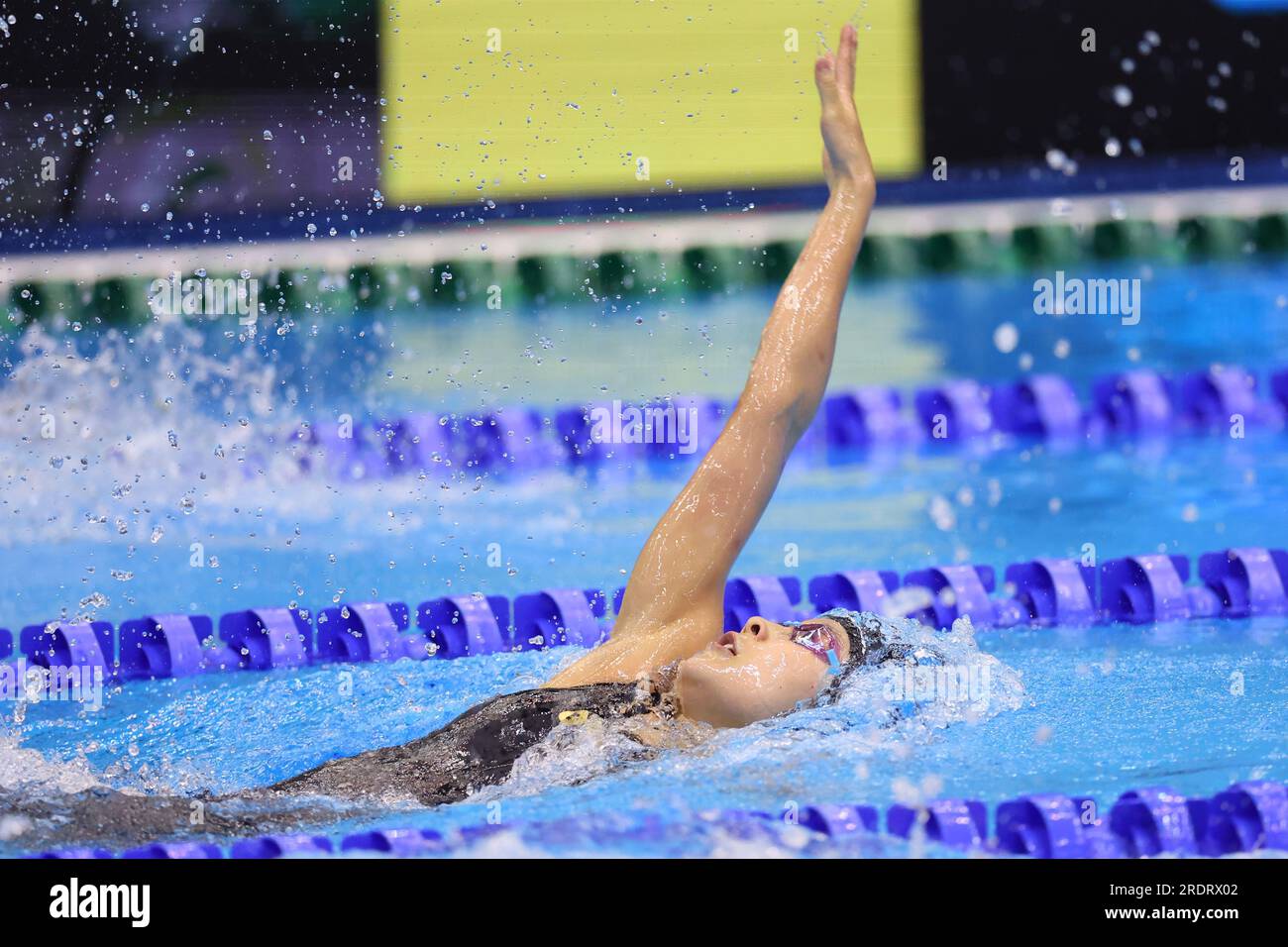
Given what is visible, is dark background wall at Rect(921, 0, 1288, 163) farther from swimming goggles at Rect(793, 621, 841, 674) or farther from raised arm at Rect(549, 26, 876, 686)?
swimming goggles at Rect(793, 621, 841, 674)

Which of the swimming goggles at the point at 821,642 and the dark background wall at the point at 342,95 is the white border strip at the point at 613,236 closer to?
the dark background wall at the point at 342,95

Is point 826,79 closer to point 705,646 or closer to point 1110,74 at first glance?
point 705,646

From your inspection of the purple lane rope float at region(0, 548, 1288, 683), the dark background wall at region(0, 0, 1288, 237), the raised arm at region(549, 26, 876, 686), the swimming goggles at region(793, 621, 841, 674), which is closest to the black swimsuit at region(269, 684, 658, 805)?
the raised arm at region(549, 26, 876, 686)

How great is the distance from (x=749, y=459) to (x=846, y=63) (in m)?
0.71

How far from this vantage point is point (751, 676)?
2.40 meters

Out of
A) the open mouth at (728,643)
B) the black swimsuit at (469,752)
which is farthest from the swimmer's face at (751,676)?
the black swimsuit at (469,752)

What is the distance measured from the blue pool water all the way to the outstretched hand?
881mm

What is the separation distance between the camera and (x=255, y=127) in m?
9.16

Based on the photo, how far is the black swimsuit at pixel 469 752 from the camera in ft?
7.93

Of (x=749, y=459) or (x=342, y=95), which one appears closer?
(x=749, y=459)

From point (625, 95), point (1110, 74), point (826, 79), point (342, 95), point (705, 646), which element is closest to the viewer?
point (705, 646)

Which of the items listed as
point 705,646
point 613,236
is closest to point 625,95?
point 613,236

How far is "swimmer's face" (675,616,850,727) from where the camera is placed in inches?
94.3
